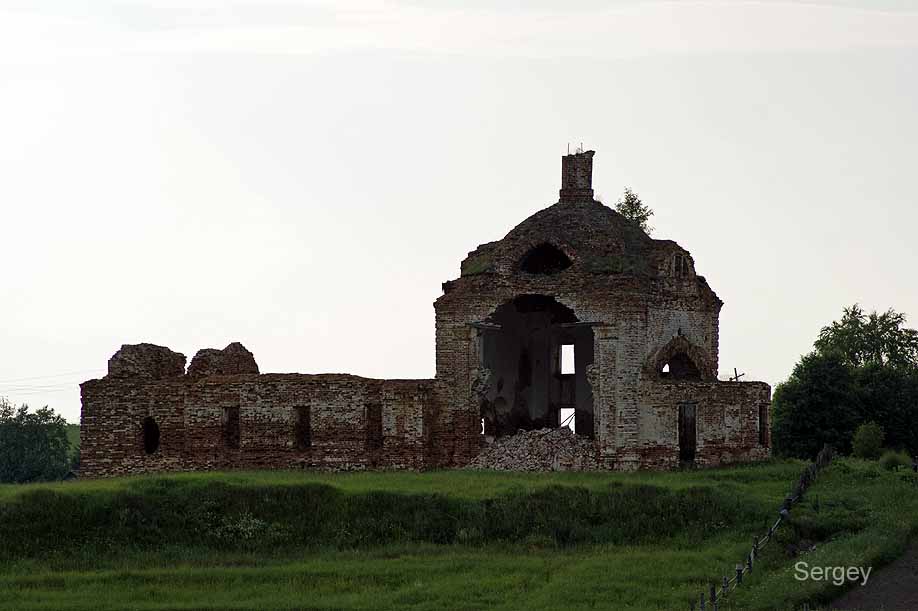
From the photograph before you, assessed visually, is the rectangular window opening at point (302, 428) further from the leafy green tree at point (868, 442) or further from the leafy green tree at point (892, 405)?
the leafy green tree at point (892, 405)

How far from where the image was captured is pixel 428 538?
34.9 metres

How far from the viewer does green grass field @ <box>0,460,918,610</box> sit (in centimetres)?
3003

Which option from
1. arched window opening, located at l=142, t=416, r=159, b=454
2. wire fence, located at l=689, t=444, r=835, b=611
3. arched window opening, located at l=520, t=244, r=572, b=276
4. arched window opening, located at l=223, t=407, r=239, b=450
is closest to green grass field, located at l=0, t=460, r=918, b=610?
wire fence, located at l=689, t=444, r=835, b=611

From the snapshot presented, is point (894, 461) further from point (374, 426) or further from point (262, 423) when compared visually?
point (262, 423)

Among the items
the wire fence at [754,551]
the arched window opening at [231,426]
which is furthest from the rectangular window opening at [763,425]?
the arched window opening at [231,426]

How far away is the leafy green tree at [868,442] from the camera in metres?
48.4

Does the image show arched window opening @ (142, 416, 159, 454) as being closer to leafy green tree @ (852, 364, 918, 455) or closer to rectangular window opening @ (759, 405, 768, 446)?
rectangular window opening @ (759, 405, 768, 446)

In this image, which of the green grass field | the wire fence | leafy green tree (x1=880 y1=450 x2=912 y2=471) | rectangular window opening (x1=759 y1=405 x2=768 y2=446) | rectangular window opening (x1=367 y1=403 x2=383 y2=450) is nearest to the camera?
the wire fence

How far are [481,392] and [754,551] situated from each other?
12130 mm

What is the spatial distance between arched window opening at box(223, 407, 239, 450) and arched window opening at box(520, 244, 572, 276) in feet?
24.8

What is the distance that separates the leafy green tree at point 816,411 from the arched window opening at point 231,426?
54.5 ft

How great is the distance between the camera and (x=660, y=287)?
42.2 m

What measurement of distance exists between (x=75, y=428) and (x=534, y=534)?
210ft

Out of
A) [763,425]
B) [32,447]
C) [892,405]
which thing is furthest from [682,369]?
[32,447]
